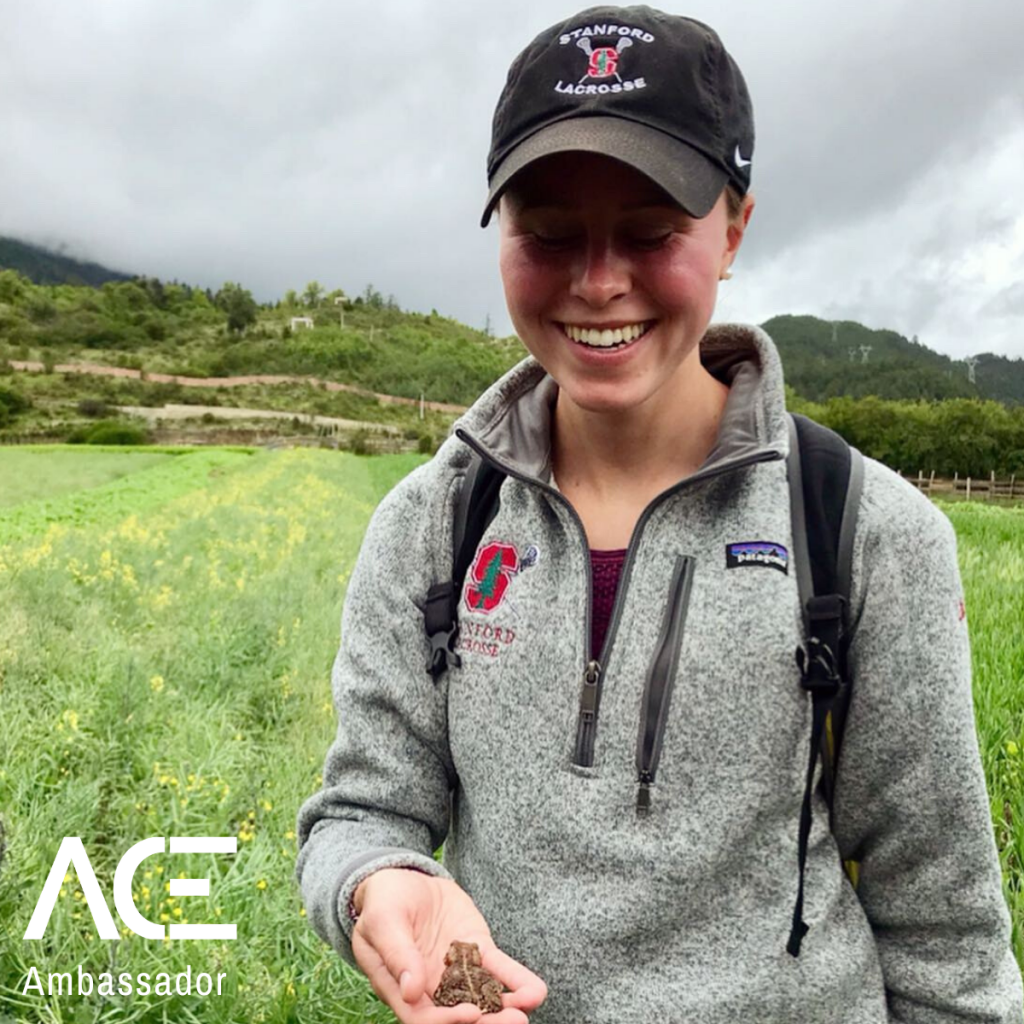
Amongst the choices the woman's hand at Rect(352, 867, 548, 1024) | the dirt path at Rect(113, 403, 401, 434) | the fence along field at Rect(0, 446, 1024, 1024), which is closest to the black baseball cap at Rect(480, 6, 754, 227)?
the woman's hand at Rect(352, 867, 548, 1024)

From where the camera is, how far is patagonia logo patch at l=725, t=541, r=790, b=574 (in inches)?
46.8

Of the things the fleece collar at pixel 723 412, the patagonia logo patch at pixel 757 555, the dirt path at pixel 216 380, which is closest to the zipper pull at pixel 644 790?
the patagonia logo patch at pixel 757 555

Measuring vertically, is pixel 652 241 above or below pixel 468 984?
above

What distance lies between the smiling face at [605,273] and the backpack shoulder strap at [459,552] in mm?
211

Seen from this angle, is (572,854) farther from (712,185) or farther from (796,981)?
(712,185)

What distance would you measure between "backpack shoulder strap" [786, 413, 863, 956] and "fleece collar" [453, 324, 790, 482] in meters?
0.06

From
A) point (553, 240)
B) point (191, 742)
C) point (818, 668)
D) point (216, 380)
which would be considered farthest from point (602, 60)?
point (216, 380)

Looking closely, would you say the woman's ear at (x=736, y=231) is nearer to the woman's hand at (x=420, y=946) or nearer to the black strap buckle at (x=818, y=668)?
the black strap buckle at (x=818, y=668)

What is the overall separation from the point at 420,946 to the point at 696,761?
42cm

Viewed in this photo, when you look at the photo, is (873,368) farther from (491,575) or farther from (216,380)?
(491,575)

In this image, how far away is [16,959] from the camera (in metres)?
2.47

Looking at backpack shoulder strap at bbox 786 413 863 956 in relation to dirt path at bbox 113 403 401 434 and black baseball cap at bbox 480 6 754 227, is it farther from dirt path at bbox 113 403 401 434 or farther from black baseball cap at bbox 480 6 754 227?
dirt path at bbox 113 403 401 434

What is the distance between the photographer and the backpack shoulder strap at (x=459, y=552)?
1.32 meters

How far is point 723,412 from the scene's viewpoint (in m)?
1.37
